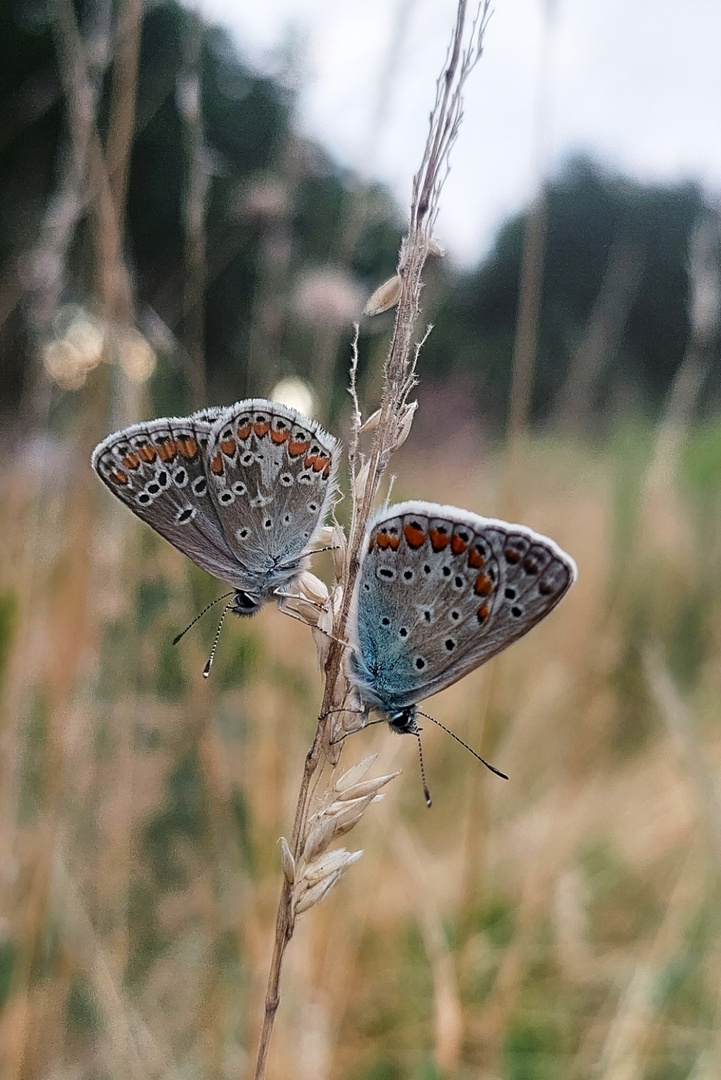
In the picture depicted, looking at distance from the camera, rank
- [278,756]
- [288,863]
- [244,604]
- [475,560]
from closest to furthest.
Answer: [288,863], [475,560], [244,604], [278,756]

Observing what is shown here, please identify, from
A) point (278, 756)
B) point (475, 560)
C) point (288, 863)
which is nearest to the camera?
point (288, 863)

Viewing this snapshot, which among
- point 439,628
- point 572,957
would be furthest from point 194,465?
point 572,957

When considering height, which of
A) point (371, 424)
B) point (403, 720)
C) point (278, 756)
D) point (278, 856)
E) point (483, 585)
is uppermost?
point (371, 424)

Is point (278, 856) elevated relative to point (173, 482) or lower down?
lower down

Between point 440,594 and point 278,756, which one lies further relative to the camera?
point 278,756

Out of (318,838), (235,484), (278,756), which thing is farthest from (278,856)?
(318,838)

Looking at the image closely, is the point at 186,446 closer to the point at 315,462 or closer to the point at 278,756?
the point at 315,462

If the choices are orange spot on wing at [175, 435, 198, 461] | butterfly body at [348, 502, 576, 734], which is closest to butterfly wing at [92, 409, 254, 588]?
orange spot on wing at [175, 435, 198, 461]
